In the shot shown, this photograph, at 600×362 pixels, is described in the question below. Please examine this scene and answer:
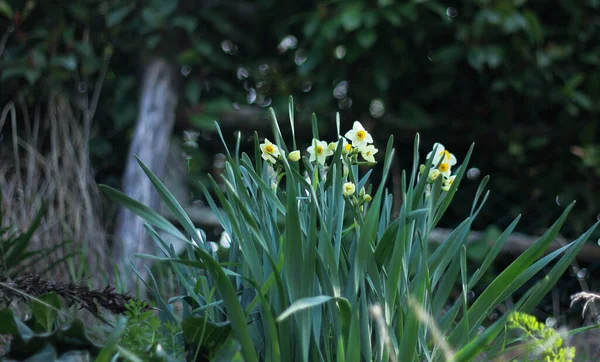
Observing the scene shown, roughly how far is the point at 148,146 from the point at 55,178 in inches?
13.7

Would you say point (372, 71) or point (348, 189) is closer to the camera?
point (348, 189)

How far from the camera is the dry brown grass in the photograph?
2.06 metres

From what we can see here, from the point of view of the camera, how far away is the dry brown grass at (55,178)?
6.76ft

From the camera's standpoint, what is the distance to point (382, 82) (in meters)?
2.37

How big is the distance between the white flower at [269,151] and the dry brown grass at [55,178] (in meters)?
1.14

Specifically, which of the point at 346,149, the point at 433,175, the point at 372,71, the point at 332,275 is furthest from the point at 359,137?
the point at 372,71

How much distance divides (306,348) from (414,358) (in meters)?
0.16

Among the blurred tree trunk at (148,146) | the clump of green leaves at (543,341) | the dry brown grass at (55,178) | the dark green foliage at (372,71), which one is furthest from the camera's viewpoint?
the dark green foliage at (372,71)

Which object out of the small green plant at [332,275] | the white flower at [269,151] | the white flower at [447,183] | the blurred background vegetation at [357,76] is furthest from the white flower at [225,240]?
the blurred background vegetation at [357,76]

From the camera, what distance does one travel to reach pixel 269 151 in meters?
0.98

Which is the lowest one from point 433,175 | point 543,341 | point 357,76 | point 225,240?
point 225,240

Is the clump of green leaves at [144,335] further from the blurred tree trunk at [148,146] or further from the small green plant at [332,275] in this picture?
the blurred tree trunk at [148,146]

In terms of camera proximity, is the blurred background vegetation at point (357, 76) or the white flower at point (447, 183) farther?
the blurred background vegetation at point (357, 76)

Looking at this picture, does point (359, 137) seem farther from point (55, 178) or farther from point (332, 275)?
point (55, 178)
